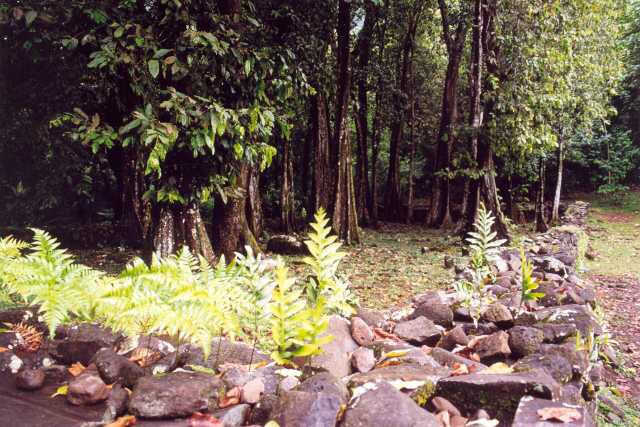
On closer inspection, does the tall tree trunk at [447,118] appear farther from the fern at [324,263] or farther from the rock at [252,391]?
the rock at [252,391]

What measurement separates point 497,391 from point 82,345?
2.10 metres

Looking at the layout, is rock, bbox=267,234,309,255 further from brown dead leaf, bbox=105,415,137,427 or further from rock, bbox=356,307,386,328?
brown dead leaf, bbox=105,415,137,427

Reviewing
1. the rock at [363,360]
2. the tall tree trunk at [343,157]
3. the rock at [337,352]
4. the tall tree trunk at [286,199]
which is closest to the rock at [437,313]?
the rock at [337,352]

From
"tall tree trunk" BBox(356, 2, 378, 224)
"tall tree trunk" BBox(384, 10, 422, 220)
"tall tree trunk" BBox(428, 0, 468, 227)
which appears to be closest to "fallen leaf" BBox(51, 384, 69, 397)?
"tall tree trunk" BBox(428, 0, 468, 227)

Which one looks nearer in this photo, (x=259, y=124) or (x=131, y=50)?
(x=131, y=50)

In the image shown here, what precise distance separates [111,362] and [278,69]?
5369 millimetres

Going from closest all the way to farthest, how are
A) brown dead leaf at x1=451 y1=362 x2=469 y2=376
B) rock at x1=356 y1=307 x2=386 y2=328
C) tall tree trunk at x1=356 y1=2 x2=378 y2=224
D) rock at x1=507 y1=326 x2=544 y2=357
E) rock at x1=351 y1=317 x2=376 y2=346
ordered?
brown dead leaf at x1=451 y1=362 x2=469 y2=376 → rock at x1=507 y1=326 x2=544 y2=357 → rock at x1=351 y1=317 x2=376 y2=346 → rock at x1=356 y1=307 x2=386 y2=328 → tall tree trunk at x1=356 y1=2 x2=378 y2=224

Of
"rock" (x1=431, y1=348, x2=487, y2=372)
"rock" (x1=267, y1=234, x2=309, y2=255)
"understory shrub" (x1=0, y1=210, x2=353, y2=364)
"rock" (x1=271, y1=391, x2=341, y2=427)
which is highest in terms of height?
"understory shrub" (x1=0, y1=210, x2=353, y2=364)

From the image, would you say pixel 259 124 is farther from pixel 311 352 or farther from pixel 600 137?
pixel 600 137

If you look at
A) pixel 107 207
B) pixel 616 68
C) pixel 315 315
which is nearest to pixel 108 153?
pixel 107 207

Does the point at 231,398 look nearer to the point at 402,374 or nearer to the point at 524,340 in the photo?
the point at 402,374

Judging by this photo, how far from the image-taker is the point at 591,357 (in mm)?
3525

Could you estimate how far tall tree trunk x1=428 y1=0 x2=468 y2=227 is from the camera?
52.4 ft

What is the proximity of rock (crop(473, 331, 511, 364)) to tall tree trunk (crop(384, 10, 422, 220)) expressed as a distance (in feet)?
49.6
